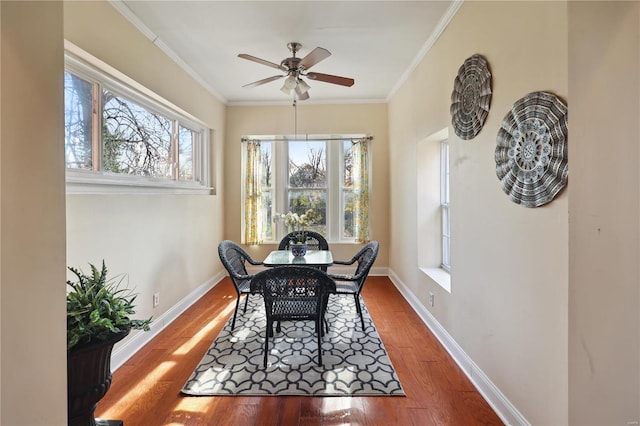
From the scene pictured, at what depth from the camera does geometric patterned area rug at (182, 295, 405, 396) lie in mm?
2088

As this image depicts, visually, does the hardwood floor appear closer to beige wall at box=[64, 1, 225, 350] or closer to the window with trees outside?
beige wall at box=[64, 1, 225, 350]

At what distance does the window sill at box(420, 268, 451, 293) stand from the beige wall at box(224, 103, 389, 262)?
1.64 m

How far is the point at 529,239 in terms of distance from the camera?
5.20 ft

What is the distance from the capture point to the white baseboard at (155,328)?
2.37 meters

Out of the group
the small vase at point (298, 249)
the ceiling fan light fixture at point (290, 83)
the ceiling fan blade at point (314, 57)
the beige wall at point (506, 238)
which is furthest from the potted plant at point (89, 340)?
the ceiling fan light fixture at point (290, 83)

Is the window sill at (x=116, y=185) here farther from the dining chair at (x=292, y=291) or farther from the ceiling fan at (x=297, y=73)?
the ceiling fan at (x=297, y=73)

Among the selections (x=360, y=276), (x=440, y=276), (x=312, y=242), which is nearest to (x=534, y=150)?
(x=360, y=276)

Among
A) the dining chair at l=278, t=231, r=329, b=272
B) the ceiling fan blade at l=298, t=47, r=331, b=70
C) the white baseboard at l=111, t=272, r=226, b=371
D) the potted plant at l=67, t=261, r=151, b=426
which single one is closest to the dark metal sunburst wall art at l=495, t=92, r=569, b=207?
the ceiling fan blade at l=298, t=47, r=331, b=70

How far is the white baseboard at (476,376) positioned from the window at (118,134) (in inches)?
118

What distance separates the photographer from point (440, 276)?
3.08m

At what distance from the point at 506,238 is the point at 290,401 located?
1.71 metres
